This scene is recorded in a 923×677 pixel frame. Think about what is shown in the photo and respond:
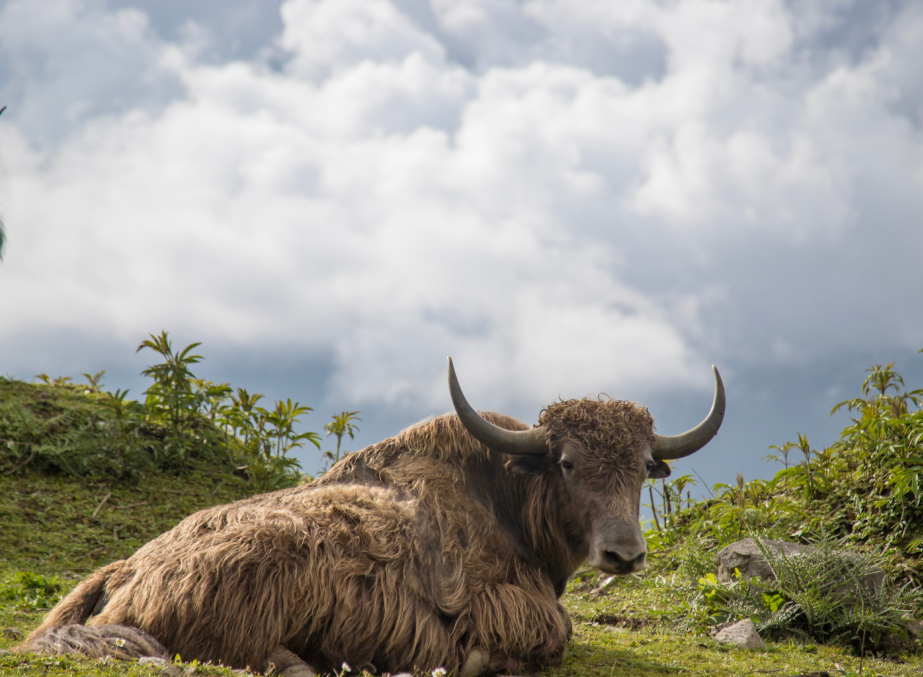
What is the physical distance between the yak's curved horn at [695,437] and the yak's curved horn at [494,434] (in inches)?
35.3

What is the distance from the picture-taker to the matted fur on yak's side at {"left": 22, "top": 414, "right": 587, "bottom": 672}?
4012 mm

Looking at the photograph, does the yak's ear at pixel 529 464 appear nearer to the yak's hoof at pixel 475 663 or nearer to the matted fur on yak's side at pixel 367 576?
the matted fur on yak's side at pixel 367 576

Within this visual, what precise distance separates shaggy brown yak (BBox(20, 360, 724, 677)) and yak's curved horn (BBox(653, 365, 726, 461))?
2cm

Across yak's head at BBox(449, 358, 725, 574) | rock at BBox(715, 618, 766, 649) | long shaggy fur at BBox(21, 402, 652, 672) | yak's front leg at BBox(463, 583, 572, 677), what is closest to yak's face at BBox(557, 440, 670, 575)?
yak's head at BBox(449, 358, 725, 574)

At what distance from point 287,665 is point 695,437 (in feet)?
10.7

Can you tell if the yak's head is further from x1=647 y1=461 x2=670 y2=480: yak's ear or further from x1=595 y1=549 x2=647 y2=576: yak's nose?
x1=647 y1=461 x2=670 y2=480: yak's ear

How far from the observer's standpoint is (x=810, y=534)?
301 inches

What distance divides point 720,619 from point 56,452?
30.1 feet

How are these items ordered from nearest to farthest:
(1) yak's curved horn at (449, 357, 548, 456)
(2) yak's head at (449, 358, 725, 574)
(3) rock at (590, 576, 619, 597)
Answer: (2) yak's head at (449, 358, 725, 574) < (1) yak's curved horn at (449, 357, 548, 456) < (3) rock at (590, 576, 619, 597)

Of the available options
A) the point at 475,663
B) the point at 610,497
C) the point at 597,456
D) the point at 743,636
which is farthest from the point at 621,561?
the point at 743,636

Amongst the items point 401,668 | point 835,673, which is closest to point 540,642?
point 401,668

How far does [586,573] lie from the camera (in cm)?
889

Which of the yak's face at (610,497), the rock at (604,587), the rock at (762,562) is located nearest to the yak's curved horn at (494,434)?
the yak's face at (610,497)

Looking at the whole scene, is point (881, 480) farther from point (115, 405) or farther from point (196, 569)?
point (115, 405)
